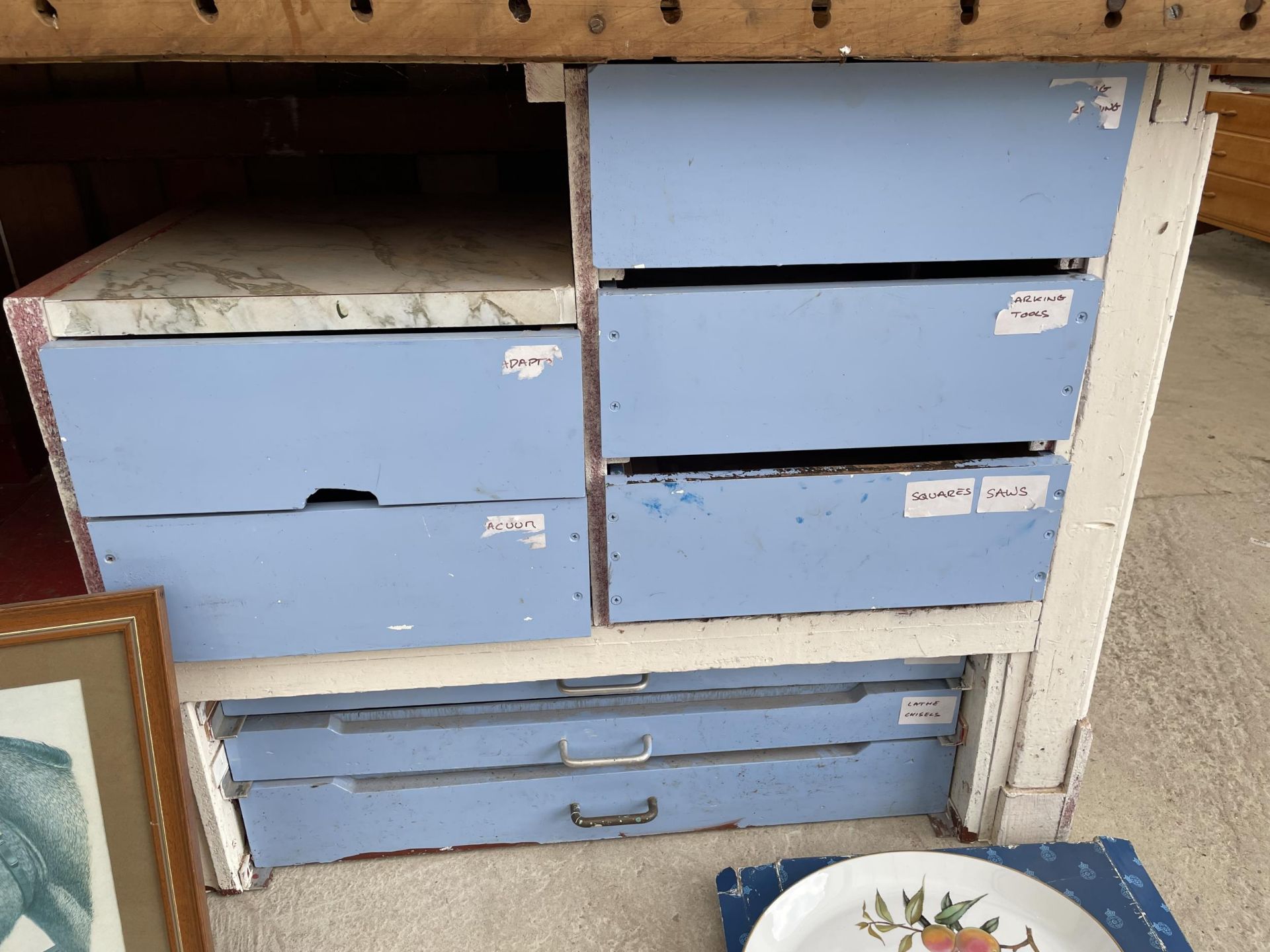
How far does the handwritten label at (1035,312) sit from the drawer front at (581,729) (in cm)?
52

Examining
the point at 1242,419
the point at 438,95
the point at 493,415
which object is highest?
the point at 438,95

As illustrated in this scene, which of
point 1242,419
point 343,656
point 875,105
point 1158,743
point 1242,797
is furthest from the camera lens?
point 1242,419

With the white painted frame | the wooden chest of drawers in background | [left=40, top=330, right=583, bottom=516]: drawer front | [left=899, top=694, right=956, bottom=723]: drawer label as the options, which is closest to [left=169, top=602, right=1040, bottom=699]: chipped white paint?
the white painted frame

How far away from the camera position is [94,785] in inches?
38.9

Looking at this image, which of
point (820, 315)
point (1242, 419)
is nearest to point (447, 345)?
point (820, 315)

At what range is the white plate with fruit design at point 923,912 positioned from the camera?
1.06 meters

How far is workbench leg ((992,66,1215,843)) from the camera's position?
0.93m

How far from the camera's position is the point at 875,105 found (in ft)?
2.88

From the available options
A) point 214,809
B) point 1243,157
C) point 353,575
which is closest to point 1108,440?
point 353,575

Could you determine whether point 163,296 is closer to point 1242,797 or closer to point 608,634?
point 608,634

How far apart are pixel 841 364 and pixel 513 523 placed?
39 centimetres

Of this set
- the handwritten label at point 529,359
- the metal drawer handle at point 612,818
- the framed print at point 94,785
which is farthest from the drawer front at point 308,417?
the metal drawer handle at point 612,818

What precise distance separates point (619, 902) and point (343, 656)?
494 mm

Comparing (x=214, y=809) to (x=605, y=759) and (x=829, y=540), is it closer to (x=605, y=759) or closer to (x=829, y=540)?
(x=605, y=759)
